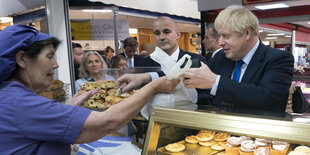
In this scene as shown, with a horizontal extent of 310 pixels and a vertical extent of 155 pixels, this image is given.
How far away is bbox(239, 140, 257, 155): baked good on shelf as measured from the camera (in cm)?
159

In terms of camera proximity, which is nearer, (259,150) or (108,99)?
(259,150)

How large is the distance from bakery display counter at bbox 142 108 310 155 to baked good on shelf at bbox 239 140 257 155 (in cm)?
10

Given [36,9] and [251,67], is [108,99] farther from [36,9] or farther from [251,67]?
[36,9]

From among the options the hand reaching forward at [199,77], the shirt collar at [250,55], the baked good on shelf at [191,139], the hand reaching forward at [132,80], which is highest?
Result: the shirt collar at [250,55]

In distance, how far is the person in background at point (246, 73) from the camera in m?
1.51

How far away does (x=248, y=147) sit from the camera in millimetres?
1604

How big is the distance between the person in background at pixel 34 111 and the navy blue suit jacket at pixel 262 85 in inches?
23.5

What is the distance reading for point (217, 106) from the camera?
1.55 meters

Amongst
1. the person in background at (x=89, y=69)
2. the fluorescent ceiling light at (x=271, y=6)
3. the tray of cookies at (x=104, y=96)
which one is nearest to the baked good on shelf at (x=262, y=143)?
the tray of cookies at (x=104, y=96)

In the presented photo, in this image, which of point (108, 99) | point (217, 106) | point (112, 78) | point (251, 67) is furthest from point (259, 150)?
point (112, 78)

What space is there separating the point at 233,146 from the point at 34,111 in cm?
119

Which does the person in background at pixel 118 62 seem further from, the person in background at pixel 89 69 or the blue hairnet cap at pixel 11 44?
the blue hairnet cap at pixel 11 44

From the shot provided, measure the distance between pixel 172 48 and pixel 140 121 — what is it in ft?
4.14

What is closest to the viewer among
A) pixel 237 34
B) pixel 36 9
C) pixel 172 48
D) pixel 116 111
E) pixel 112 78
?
pixel 116 111
